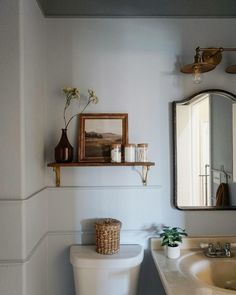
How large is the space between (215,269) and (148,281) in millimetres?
434

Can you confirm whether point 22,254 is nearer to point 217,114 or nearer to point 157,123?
point 157,123

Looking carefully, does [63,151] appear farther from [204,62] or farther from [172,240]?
[204,62]

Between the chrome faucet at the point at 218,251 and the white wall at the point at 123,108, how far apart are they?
0.12 meters

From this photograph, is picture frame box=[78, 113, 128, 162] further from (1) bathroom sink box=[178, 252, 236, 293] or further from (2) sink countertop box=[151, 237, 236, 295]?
(1) bathroom sink box=[178, 252, 236, 293]

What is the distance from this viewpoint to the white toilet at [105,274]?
150 cm

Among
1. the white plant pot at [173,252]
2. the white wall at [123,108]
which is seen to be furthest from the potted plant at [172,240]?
the white wall at [123,108]

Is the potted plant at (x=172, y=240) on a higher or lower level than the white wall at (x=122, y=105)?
lower

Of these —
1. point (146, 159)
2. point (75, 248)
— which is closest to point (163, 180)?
point (146, 159)

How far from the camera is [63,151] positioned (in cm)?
161

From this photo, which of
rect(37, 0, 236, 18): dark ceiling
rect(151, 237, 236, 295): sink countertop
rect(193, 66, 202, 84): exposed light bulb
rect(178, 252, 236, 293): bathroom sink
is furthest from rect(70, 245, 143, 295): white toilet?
rect(37, 0, 236, 18): dark ceiling

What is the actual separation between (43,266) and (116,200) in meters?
0.58

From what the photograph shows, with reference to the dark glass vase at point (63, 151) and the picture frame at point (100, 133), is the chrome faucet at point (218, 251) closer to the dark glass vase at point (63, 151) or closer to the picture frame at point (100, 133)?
the picture frame at point (100, 133)

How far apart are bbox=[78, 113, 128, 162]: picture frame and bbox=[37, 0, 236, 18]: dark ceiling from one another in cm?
63

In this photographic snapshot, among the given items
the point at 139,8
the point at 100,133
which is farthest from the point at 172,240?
the point at 139,8
